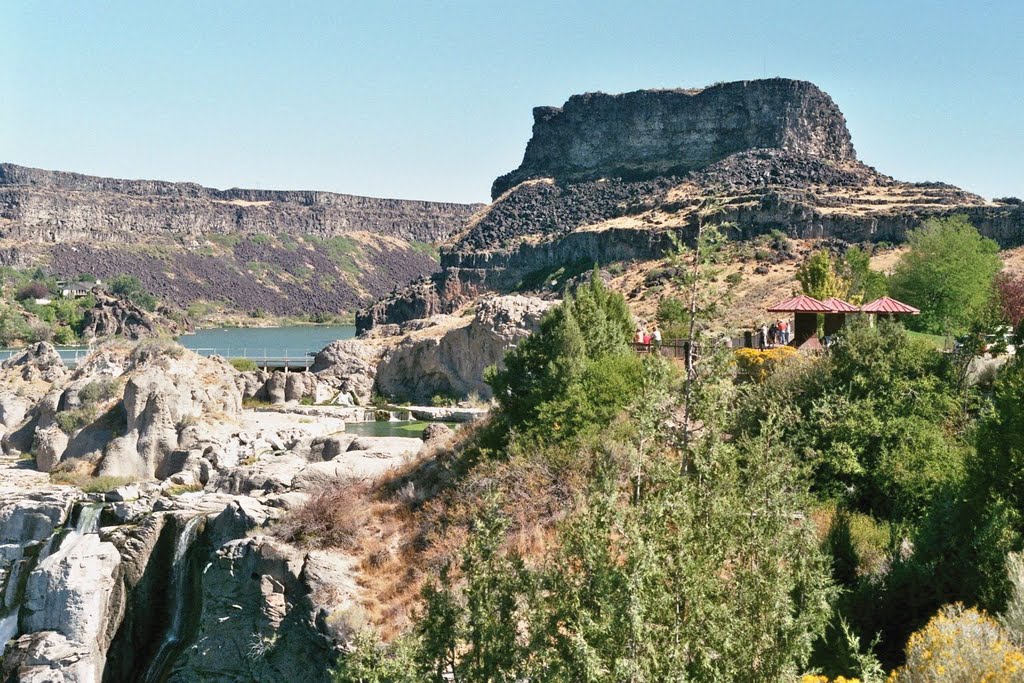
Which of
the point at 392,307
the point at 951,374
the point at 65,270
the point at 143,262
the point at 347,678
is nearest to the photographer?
the point at 347,678

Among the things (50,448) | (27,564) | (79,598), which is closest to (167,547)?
(79,598)

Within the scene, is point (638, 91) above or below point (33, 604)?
above

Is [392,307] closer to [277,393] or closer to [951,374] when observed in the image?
[277,393]

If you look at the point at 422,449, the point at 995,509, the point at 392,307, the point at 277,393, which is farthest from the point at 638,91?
the point at 995,509

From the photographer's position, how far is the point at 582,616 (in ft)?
34.7

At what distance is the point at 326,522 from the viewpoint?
78.9 feet

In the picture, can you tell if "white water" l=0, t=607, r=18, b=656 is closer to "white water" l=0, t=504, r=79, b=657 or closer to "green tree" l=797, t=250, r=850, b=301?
"white water" l=0, t=504, r=79, b=657

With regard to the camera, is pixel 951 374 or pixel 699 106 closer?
pixel 951 374

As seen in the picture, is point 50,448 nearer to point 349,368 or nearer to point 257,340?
point 349,368

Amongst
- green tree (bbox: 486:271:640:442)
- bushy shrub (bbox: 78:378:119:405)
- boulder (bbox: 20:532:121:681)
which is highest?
green tree (bbox: 486:271:640:442)

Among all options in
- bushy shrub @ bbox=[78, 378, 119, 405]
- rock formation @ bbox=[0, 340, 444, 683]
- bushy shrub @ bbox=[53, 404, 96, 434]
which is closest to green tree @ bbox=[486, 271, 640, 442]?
rock formation @ bbox=[0, 340, 444, 683]

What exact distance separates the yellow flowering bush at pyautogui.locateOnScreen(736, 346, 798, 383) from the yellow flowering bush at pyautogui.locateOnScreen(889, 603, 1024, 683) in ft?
48.9

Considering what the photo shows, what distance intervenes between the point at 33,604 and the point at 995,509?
20739mm

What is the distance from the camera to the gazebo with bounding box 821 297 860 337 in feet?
104
